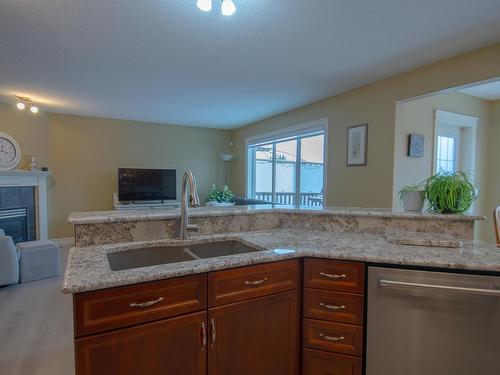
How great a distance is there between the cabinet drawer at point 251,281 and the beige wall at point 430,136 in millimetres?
2336

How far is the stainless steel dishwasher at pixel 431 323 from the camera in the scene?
1.23 m

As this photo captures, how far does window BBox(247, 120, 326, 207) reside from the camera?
4539 millimetres

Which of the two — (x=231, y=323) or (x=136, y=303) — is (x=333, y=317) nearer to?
(x=231, y=323)

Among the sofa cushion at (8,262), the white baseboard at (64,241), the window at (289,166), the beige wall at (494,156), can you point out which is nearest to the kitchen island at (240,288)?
the sofa cushion at (8,262)

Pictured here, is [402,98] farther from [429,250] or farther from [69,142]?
[69,142]

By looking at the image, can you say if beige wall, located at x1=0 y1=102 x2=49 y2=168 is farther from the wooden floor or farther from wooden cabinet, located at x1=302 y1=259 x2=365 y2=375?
A: wooden cabinet, located at x1=302 y1=259 x2=365 y2=375

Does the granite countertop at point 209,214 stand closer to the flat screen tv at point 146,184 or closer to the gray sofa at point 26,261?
the gray sofa at point 26,261

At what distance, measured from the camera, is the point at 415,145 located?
322cm

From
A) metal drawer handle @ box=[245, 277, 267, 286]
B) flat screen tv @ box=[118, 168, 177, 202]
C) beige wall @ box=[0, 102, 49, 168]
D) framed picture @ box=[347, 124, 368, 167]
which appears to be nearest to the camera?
metal drawer handle @ box=[245, 277, 267, 286]

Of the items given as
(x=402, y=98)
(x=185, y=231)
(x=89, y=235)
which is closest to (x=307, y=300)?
(x=185, y=231)

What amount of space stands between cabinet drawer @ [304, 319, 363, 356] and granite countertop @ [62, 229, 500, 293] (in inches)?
13.7

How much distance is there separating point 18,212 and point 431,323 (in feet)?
18.4

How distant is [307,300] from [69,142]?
5388mm

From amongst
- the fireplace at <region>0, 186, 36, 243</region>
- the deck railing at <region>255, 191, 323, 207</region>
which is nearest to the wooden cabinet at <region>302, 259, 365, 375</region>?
the deck railing at <region>255, 191, 323, 207</region>
